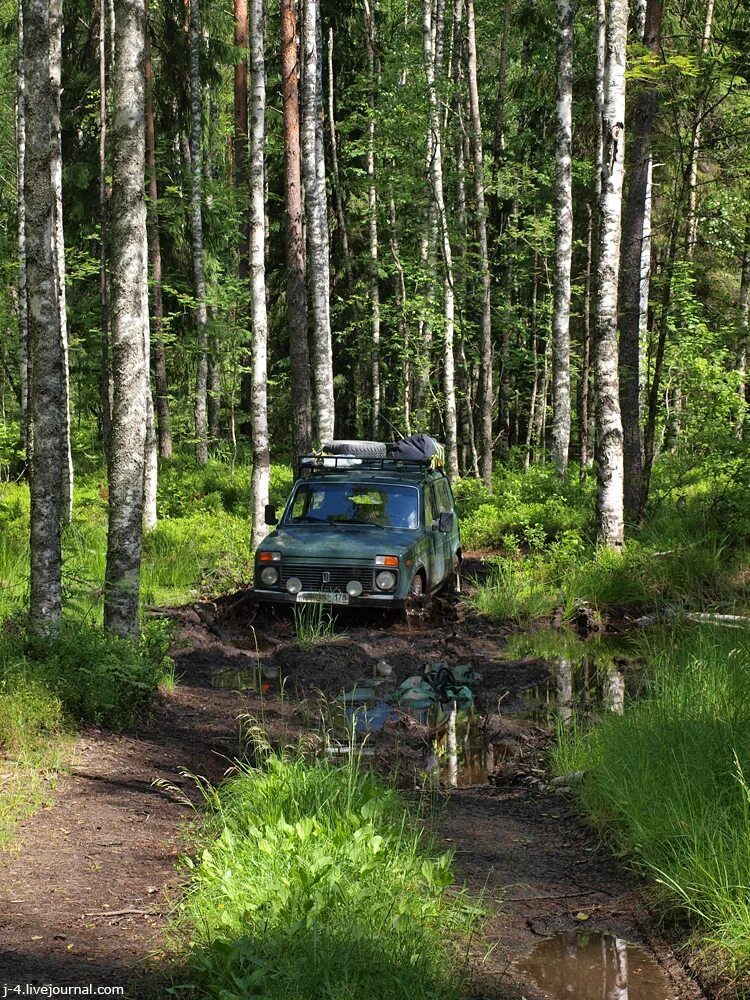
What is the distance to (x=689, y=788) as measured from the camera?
495 cm

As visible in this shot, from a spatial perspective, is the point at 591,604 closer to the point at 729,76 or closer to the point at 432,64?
the point at 729,76

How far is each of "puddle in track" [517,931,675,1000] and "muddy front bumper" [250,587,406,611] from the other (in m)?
6.83

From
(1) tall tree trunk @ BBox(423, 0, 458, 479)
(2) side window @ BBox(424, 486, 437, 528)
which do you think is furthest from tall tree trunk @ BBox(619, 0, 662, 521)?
(1) tall tree trunk @ BBox(423, 0, 458, 479)

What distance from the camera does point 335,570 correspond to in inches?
451

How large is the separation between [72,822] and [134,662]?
2.20 m

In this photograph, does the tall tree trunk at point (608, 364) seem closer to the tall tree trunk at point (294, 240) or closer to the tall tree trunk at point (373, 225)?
the tall tree trunk at point (294, 240)

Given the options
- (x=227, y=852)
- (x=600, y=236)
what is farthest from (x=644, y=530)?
(x=227, y=852)

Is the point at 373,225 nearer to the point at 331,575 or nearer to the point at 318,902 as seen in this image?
the point at 331,575

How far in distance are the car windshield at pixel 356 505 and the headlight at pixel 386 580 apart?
1.04 m

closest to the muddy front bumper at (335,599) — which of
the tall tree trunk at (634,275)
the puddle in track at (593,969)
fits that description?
the tall tree trunk at (634,275)

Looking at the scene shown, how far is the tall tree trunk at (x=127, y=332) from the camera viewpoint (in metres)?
8.08

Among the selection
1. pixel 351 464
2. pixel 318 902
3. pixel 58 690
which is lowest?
pixel 58 690

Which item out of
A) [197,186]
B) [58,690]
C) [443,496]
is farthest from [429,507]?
[197,186]

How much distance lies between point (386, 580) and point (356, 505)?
61.3 inches
